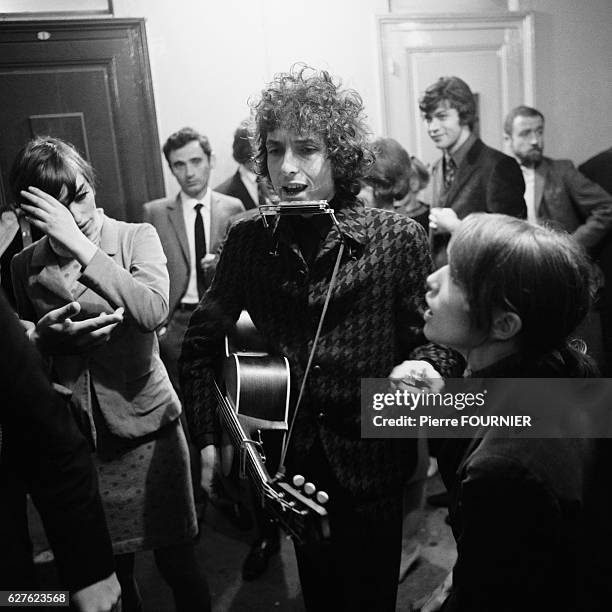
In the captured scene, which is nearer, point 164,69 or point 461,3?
point 164,69

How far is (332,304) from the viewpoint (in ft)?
4.94

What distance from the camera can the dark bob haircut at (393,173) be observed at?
2.09 metres

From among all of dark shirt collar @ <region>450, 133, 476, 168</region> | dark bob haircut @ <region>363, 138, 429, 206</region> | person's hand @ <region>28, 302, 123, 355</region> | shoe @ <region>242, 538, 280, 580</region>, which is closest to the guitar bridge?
person's hand @ <region>28, 302, 123, 355</region>

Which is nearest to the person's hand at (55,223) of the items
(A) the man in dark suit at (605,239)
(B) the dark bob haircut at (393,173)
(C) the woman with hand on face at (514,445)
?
(C) the woman with hand on face at (514,445)

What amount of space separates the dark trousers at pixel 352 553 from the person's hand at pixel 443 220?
0.93 metres

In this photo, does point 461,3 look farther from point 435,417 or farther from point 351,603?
point 351,603

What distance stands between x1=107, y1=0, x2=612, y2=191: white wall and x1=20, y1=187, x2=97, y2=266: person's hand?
0.41 meters

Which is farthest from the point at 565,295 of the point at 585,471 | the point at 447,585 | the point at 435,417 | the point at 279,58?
the point at 279,58

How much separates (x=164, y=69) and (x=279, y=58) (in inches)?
13.1

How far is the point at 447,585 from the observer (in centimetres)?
128

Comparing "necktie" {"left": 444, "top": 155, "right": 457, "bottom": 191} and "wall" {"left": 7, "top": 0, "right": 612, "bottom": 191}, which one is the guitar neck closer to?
"wall" {"left": 7, "top": 0, "right": 612, "bottom": 191}

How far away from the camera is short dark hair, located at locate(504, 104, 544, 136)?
2.12 metres

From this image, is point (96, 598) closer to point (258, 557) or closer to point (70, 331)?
point (70, 331)

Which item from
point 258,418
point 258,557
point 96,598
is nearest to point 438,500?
point 258,557
